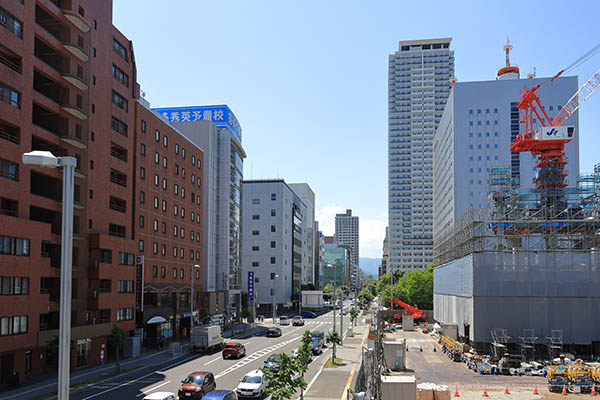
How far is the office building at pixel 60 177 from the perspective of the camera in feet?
136

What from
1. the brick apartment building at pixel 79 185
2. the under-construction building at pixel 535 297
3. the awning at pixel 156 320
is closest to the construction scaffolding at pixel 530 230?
the under-construction building at pixel 535 297

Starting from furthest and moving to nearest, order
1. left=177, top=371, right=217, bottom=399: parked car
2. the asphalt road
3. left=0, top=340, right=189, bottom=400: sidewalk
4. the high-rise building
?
the high-rise building < the asphalt road < left=0, top=340, right=189, bottom=400: sidewalk < left=177, top=371, right=217, bottom=399: parked car

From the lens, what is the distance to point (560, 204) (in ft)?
302

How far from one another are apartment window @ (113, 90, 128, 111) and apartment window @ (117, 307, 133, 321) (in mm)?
21975

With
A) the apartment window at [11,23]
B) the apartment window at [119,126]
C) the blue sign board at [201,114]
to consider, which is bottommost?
the apartment window at [119,126]

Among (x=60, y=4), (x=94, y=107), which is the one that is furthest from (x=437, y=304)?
(x=60, y=4)

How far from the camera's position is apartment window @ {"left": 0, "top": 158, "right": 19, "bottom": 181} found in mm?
41531

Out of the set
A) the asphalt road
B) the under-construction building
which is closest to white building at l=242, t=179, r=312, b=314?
the asphalt road

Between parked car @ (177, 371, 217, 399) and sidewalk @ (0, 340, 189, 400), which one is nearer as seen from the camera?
parked car @ (177, 371, 217, 399)

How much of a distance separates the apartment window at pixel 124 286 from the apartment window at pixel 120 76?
21964mm

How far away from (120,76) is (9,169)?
2167 centimetres

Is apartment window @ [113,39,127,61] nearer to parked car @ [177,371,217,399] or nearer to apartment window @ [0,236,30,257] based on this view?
apartment window @ [0,236,30,257]

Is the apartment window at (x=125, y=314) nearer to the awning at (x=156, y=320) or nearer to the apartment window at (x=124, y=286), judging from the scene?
the apartment window at (x=124, y=286)

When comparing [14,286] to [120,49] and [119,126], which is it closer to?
[119,126]
